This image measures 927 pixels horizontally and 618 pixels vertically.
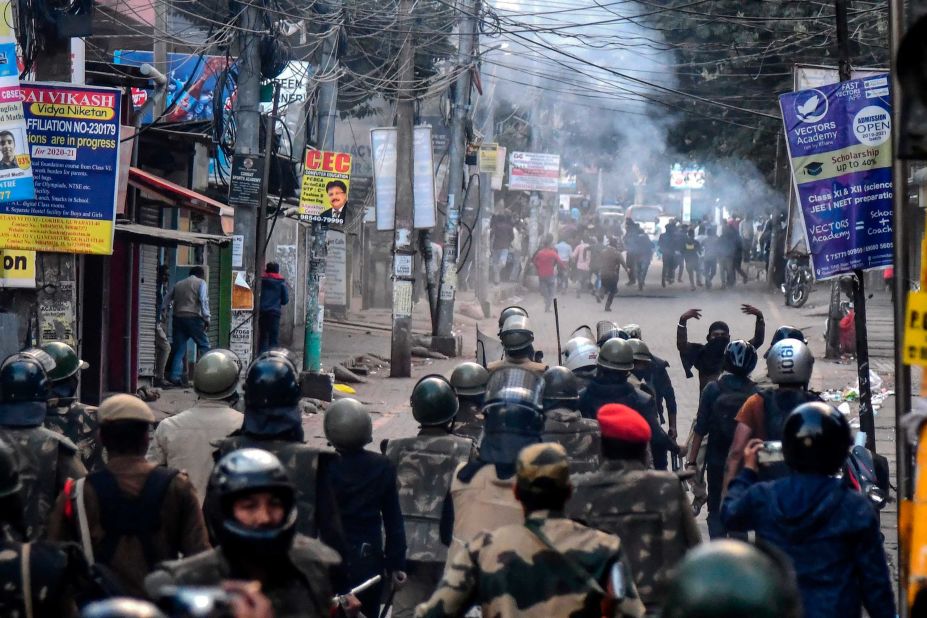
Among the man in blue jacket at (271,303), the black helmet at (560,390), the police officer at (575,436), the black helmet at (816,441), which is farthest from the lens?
the man in blue jacket at (271,303)

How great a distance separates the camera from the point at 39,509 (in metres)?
5.46

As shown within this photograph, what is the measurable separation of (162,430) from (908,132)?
3.72 m

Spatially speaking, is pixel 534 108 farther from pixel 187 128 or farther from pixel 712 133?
pixel 187 128

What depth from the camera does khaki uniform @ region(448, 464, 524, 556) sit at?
211 inches

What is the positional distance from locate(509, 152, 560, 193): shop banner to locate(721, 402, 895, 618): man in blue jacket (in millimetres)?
34288

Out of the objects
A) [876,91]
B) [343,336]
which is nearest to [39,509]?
[876,91]

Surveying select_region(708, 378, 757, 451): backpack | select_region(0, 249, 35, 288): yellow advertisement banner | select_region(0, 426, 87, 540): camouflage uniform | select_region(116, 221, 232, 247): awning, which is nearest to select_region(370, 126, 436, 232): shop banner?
select_region(116, 221, 232, 247): awning

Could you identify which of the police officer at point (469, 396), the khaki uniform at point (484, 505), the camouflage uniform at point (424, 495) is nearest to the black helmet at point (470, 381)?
the police officer at point (469, 396)

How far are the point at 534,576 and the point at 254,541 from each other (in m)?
1.01

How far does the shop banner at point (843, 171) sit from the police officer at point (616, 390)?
168 cm

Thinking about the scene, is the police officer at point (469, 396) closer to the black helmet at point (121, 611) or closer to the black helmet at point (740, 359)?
the black helmet at point (740, 359)

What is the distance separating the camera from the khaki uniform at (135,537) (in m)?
4.72

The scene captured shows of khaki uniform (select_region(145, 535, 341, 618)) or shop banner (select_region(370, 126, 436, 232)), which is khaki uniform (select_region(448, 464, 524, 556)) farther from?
shop banner (select_region(370, 126, 436, 232))

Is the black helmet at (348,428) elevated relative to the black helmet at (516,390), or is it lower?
lower
